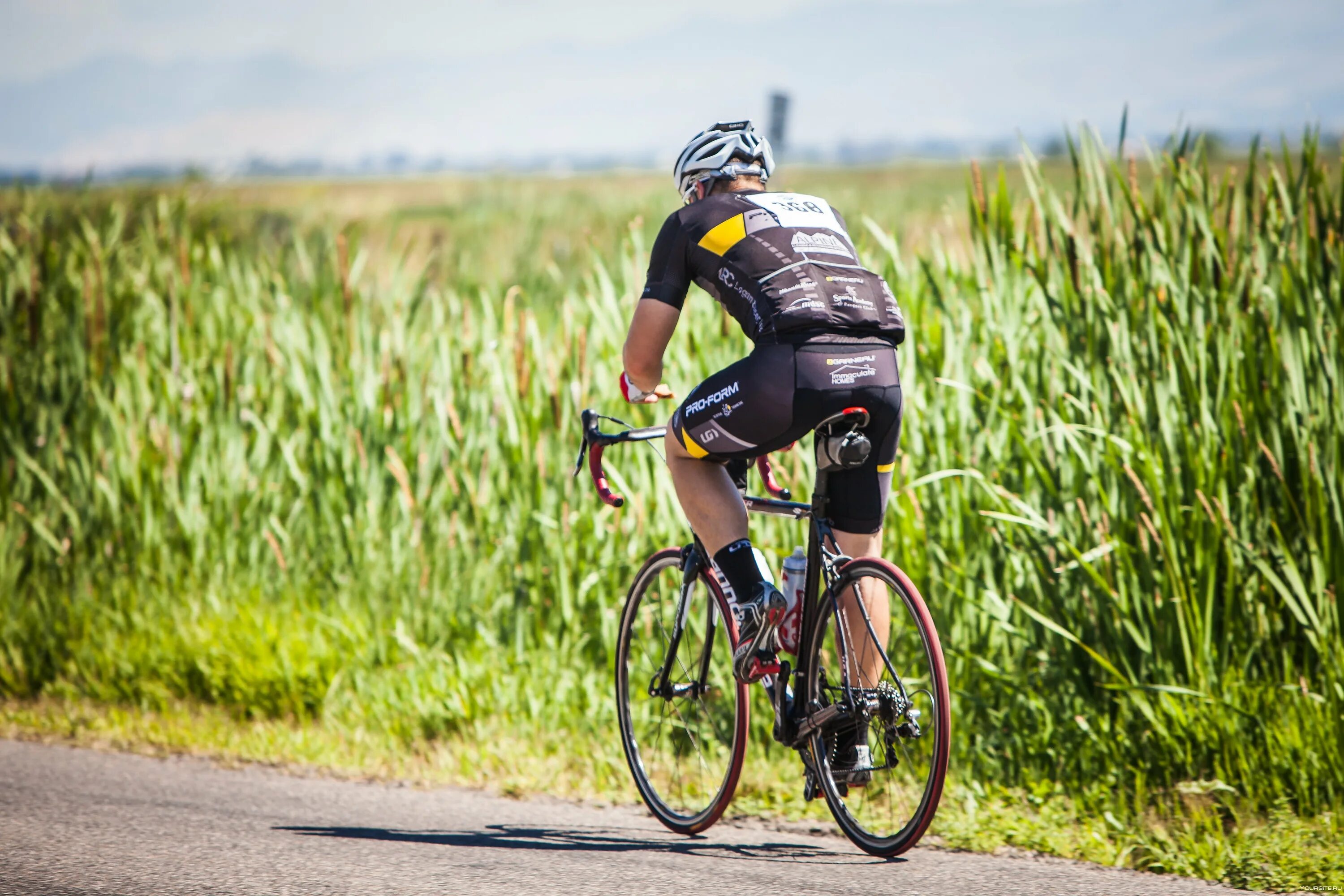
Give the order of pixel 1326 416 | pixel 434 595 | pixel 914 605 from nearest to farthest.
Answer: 1. pixel 914 605
2. pixel 1326 416
3. pixel 434 595

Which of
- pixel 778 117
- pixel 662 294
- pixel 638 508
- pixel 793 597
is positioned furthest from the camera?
pixel 778 117

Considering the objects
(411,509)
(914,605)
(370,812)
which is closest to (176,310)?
(411,509)

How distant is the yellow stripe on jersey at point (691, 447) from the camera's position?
354 cm

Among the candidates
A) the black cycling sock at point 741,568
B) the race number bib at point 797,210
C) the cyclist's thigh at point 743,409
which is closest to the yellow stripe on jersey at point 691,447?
the cyclist's thigh at point 743,409

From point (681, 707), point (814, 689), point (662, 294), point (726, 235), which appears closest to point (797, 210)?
point (726, 235)

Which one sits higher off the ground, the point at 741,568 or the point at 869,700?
the point at 741,568

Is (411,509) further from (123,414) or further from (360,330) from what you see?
(123,414)

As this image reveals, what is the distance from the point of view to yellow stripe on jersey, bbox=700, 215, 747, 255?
351cm

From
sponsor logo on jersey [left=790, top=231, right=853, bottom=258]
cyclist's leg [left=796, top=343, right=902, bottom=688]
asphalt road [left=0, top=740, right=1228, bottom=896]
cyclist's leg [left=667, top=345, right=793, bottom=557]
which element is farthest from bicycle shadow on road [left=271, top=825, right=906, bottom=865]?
sponsor logo on jersey [left=790, top=231, right=853, bottom=258]

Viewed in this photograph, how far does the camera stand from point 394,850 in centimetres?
377

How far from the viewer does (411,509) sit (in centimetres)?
583

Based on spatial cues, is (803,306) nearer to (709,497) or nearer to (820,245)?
Result: (820,245)

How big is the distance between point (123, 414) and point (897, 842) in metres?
5.23

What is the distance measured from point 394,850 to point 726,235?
2.28 metres
